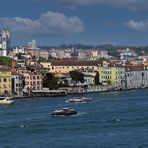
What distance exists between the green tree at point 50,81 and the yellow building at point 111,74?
844cm

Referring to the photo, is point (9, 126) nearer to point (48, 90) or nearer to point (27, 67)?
point (48, 90)

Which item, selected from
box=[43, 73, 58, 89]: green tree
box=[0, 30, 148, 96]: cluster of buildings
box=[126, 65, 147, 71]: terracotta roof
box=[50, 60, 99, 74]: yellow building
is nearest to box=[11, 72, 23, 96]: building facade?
box=[0, 30, 148, 96]: cluster of buildings

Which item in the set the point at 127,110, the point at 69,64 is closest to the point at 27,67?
the point at 69,64

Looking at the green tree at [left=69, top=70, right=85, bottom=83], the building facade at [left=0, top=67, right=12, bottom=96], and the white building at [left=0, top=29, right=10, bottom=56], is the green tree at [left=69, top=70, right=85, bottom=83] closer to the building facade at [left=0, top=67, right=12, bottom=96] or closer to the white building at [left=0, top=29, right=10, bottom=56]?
the building facade at [left=0, top=67, right=12, bottom=96]

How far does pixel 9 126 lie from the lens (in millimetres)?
21000

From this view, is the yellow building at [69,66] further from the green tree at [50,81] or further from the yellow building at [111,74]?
the green tree at [50,81]

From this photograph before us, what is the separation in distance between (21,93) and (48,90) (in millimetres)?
2108

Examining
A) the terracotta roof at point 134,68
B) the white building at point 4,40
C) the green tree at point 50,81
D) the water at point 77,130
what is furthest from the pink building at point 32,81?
the white building at point 4,40

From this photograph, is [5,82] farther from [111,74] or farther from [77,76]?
[111,74]

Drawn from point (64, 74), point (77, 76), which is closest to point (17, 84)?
point (77, 76)

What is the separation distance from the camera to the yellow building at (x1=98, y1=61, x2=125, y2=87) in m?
55.3

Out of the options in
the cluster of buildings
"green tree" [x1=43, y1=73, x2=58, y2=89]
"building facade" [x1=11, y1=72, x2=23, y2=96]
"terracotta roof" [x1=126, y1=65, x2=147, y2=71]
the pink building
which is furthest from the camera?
"terracotta roof" [x1=126, y1=65, x2=147, y2=71]

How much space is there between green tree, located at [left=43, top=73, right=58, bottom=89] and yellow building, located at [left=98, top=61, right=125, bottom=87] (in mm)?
8442

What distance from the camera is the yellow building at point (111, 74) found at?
55344 mm
